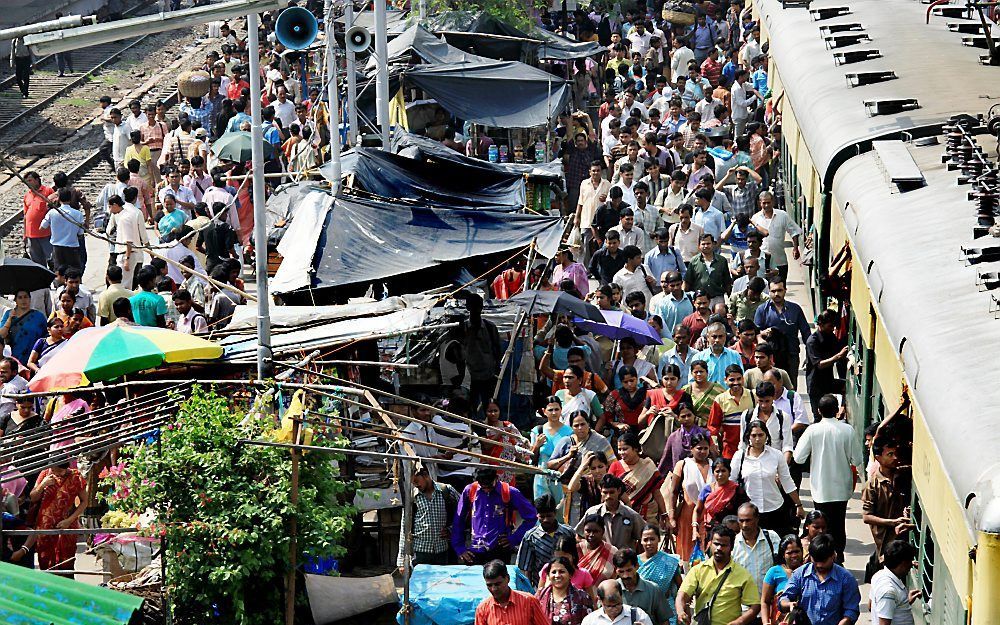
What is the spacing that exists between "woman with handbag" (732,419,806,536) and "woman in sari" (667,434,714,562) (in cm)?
23

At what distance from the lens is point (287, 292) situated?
14.6 metres

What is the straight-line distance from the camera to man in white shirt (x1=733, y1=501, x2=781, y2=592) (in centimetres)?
1092

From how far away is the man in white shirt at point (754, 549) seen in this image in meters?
10.9

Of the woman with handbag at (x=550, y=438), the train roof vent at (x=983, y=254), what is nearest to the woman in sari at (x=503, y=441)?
the woman with handbag at (x=550, y=438)

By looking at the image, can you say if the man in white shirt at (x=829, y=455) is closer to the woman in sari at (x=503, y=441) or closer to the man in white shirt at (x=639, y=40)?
the woman in sari at (x=503, y=441)

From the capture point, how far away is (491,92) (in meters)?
24.1

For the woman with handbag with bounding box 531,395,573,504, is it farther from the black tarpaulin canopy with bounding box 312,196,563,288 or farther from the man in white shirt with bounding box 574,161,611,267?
the man in white shirt with bounding box 574,161,611,267

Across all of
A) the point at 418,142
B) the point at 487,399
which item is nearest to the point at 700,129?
the point at 418,142

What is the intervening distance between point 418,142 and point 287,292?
19.5 ft

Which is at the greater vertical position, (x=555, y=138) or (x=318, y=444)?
(x=318, y=444)

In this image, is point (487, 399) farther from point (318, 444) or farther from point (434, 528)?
point (318, 444)

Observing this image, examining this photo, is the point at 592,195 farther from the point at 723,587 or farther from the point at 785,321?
the point at 723,587

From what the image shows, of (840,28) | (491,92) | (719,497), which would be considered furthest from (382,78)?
(719,497)

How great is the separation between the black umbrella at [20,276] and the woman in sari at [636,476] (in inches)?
264
